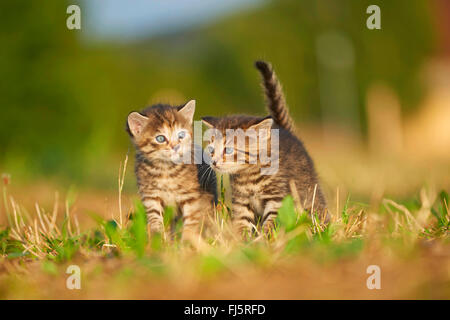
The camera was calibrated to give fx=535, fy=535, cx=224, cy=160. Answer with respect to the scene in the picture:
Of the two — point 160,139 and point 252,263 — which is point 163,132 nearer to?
point 160,139

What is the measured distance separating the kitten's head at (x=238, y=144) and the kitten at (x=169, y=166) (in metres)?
0.31

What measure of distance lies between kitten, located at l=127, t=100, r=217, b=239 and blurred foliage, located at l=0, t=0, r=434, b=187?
3.61 m

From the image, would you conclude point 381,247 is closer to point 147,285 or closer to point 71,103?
point 147,285

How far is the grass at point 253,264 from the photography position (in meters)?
2.30

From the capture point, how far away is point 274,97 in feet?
13.8

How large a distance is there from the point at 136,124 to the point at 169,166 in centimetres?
40

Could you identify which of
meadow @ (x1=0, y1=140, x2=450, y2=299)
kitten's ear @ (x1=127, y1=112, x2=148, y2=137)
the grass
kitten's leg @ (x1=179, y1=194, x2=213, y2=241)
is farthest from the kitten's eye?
the grass

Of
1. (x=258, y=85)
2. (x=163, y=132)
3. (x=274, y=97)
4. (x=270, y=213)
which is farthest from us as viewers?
(x=258, y=85)

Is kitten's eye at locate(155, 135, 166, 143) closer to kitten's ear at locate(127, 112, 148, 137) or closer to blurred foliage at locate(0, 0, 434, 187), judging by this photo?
kitten's ear at locate(127, 112, 148, 137)

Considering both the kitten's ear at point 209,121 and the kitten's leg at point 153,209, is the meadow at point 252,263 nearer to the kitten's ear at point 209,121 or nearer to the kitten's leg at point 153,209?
the kitten's leg at point 153,209

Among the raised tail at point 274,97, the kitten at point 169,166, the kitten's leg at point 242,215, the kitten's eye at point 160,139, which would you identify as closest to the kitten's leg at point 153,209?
the kitten at point 169,166

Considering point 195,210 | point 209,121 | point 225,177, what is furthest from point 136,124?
point 225,177

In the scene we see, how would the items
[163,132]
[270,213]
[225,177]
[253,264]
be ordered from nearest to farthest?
[253,264]
[270,213]
[163,132]
[225,177]

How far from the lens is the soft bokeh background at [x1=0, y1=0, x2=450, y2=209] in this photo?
27.9ft
